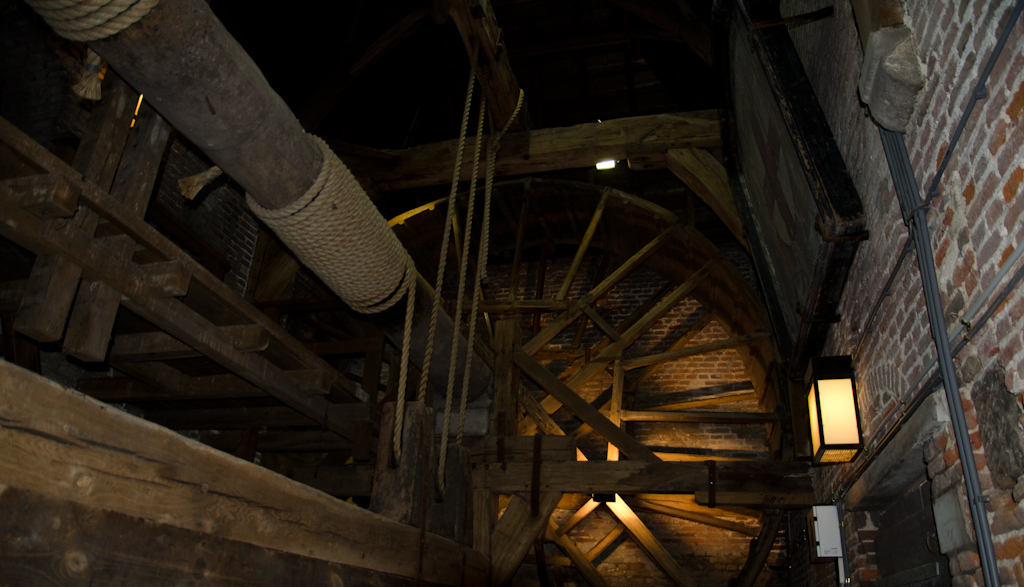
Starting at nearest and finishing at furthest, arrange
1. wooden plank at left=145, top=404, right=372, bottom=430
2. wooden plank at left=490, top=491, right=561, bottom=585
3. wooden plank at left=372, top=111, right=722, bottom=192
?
1. wooden plank at left=490, top=491, right=561, bottom=585
2. wooden plank at left=145, top=404, right=372, bottom=430
3. wooden plank at left=372, top=111, right=722, bottom=192

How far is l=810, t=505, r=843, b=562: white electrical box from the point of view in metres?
3.93

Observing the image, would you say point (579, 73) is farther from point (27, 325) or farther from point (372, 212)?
point (27, 325)

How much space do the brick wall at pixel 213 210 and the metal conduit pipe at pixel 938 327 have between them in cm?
603

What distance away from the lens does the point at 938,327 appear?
224cm

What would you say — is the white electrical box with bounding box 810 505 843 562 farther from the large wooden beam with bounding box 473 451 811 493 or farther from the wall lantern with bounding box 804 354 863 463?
the large wooden beam with bounding box 473 451 811 493

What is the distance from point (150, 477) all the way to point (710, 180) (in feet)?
18.0

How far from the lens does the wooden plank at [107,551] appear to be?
43.9 inches

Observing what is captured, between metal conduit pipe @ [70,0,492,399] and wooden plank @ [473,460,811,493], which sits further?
wooden plank @ [473,460,811,493]

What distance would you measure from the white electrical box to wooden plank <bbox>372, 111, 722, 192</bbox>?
3.54 m

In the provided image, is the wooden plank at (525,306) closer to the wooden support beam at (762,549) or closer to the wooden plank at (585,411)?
the wooden plank at (585,411)

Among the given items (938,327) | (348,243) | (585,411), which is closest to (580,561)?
(585,411)

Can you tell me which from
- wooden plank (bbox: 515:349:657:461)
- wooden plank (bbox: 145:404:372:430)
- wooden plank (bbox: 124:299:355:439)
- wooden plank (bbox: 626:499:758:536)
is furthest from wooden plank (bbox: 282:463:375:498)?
wooden plank (bbox: 626:499:758:536)

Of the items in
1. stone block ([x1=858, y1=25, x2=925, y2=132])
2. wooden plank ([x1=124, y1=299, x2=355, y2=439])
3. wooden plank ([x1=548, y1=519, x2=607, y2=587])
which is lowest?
wooden plank ([x1=548, y1=519, x2=607, y2=587])

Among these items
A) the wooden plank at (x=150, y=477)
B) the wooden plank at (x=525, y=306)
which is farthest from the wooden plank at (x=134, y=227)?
the wooden plank at (x=525, y=306)
